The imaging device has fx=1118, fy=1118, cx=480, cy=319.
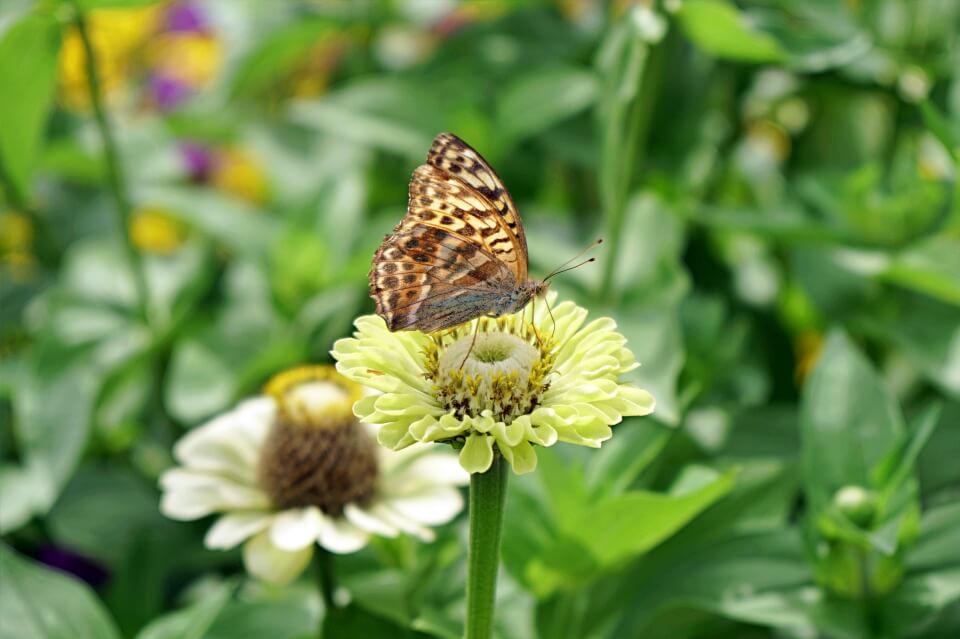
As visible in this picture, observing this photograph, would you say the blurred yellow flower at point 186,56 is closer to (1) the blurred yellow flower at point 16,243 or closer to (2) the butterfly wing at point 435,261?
(1) the blurred yellow flower at point 16,243

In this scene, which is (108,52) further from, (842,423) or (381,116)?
(842,423)

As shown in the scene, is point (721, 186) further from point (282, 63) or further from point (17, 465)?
point (17, 465)

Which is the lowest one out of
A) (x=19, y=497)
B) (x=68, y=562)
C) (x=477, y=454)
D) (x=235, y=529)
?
(x=68, y=562)

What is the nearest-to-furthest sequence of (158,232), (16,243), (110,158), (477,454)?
(477,454), (110,158), (16,243), (158,232)

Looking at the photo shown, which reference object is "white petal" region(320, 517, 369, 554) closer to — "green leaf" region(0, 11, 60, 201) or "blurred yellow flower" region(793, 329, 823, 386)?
"green leaf" region(0, 11, 60, 201)

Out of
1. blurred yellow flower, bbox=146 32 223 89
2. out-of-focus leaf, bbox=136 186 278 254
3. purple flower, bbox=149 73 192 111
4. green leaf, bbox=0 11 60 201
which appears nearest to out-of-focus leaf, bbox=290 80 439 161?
out-of-focus leaf, bbox=136 186 278 254

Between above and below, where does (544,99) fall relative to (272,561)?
above

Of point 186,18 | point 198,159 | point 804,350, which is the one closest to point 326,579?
point 804,350
